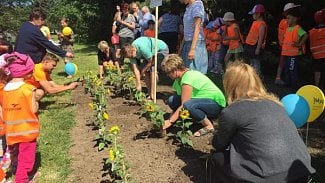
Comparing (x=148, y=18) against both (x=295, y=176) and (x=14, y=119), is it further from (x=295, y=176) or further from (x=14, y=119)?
(x=295, y=176)

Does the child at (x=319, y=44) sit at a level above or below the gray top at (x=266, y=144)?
above

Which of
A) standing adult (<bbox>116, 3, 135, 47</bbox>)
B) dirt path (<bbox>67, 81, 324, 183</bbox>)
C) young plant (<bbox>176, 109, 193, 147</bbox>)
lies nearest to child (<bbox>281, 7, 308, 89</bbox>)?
dirt path (<bbox>67, 81, 324, 183</bbox>)

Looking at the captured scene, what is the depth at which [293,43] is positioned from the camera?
766cm

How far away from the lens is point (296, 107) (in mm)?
3697

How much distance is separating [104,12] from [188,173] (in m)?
21.9

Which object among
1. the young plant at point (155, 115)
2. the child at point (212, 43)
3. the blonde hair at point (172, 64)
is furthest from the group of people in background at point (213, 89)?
the child at point (212, 43)

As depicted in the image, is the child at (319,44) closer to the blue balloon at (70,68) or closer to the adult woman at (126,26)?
the adult woman at (126,26)

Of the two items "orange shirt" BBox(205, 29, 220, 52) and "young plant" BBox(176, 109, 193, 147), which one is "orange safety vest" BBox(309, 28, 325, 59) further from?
"orange shirt" BBox(205, 29, 220, 52)

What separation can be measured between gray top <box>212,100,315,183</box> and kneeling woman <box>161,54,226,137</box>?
181 cm

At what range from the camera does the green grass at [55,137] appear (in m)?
4.53

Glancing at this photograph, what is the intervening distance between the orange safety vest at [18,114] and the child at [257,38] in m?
5.66

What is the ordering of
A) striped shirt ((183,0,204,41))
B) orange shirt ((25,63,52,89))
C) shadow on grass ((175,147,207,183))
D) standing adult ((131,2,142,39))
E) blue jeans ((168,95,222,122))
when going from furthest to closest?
1. standing adult ((131,2,142,39))
2. orange shirt ((25,63,52,89))
3. striped shirt ((183,0,204,41))
4. blue jeans ((168,95,222,122))
5. shadow on grass ((175,147,207,183))

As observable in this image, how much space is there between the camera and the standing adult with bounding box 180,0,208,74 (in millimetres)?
5605

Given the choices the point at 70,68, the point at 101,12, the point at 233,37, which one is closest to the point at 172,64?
the point at 233,37
